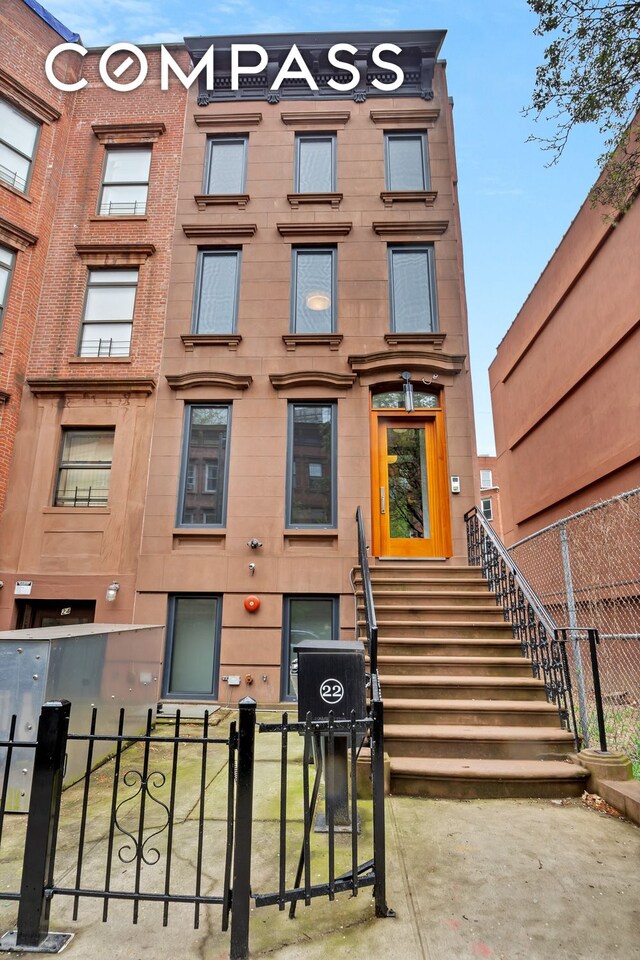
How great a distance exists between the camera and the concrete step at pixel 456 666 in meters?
5.46

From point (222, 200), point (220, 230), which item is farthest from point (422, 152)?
point (220, 230)

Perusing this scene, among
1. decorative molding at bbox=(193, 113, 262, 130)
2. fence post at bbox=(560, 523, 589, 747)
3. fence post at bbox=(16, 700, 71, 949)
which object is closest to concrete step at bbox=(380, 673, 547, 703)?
fence post at bbox=(560, 523, 589, 747)

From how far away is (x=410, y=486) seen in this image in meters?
8.45

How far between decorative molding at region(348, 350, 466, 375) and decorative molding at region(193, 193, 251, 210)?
3.92m

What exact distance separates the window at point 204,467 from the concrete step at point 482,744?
15.1 ft

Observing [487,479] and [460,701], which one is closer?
[460,701]

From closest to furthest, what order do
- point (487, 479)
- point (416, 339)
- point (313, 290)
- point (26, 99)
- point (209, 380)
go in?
point (209, 380), point (416, 339), point (313, 290), point (26, 99), point (487, 479)

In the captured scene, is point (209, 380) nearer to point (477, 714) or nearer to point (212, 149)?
point (212, 149)

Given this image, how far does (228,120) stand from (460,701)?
1117cm

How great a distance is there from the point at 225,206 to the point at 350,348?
3833mm

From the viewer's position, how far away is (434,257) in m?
9.19

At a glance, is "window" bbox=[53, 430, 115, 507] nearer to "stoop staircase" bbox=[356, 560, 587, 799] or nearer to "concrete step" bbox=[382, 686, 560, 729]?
"stoop staircase" bbox=[356, 560, 587, 799]

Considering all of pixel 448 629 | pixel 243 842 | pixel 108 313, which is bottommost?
pixel 243 842

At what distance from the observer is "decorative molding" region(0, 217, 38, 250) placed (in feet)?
29.3
